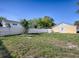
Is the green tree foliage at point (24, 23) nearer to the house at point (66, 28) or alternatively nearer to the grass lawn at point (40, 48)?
the house at point (66, 28)

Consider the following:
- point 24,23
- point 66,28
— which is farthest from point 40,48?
point 66,28

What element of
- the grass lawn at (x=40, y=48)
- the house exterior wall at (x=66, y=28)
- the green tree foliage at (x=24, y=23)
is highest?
the green tree foliage at (x=24, y=23)

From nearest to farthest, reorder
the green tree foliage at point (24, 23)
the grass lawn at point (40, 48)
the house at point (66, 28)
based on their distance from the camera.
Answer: the grass lawn at point (40, 48) → the green tree foliage at point (24, 23) → the house at point (66, 28)

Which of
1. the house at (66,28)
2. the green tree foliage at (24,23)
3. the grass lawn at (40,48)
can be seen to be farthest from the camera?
the house at (66,28)

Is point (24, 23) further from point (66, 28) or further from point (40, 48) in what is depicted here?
point (40, 48)

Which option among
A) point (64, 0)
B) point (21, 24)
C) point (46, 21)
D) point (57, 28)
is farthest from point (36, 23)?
point (64, 0)

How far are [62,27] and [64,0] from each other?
1907cm

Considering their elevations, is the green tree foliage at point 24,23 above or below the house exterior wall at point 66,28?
above

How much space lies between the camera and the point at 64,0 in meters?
17.8

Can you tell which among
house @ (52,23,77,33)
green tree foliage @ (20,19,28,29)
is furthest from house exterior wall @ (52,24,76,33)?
green tree foliage @ (20,19,28,29)

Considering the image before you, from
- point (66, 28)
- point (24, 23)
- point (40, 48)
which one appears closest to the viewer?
point (40, 48)

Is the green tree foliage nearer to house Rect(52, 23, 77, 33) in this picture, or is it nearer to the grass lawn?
house Rect(52, 23, 77, 33)

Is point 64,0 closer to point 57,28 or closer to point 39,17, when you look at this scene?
point 57,28

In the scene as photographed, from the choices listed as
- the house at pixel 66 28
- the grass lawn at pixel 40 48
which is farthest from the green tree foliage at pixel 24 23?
the grass lawn at pixel 40 48
